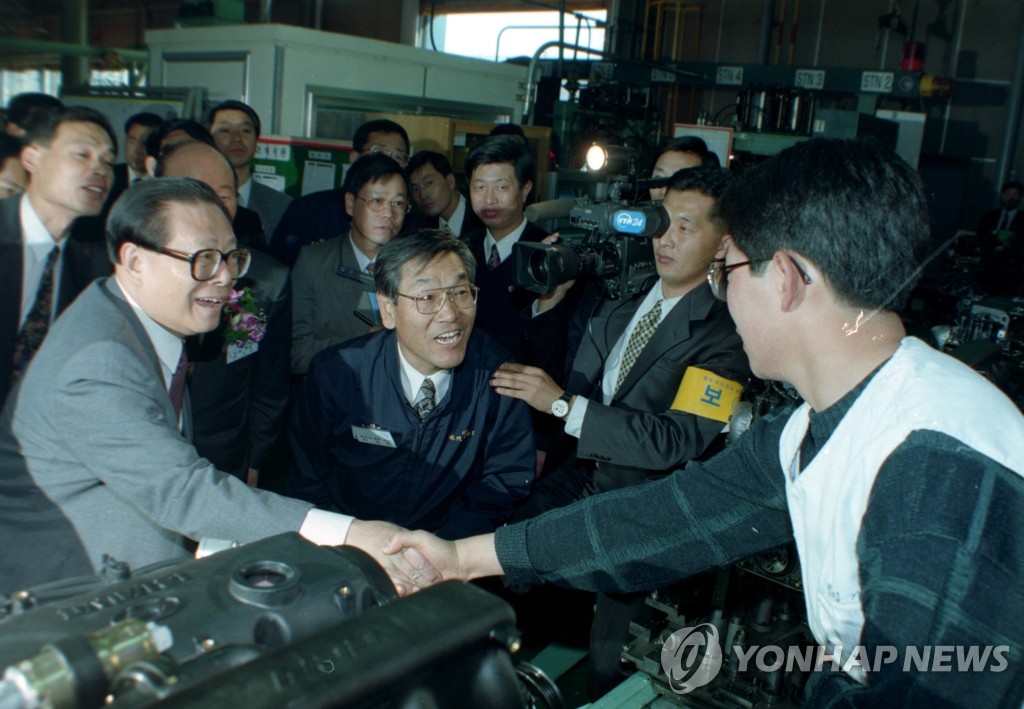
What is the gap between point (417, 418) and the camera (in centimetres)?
244

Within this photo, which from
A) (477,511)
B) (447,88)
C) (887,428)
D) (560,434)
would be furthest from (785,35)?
(887,428)

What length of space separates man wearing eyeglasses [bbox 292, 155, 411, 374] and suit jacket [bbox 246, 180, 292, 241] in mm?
988

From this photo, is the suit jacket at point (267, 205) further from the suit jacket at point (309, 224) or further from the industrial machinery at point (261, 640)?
the industrial machinery at point (261, 640)

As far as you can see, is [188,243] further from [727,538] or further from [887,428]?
[887,428]

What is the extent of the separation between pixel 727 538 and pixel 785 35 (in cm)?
1042

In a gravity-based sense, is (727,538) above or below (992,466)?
below

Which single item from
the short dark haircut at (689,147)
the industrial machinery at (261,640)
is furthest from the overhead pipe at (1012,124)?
the industrial machinery at (261,640)

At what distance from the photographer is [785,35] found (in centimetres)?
1058

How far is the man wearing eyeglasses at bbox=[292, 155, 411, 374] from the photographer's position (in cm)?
338

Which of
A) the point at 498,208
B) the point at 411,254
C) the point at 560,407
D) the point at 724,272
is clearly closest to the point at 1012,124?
the point at 498,208

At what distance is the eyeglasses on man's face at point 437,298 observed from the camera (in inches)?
97.0

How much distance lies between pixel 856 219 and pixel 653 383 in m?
1.45

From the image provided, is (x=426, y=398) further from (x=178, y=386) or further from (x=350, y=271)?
(x=350, y=271)

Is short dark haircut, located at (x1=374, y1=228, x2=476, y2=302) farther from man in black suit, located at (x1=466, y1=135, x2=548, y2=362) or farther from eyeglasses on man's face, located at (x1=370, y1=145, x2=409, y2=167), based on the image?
eyeglasses on man's face, located at (x1=370, y1=145, x2=409, y2=167)
